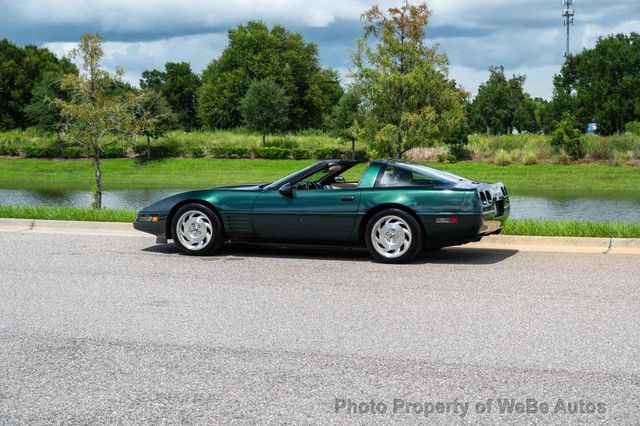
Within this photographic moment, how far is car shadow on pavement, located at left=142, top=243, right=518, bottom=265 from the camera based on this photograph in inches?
408

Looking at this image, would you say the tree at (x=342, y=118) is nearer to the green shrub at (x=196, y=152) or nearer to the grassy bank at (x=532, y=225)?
the green shrub at (x=196, y=152)

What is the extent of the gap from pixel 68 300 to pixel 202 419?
372cm

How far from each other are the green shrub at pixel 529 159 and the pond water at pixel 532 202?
949cm

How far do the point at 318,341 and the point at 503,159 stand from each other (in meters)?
42.0

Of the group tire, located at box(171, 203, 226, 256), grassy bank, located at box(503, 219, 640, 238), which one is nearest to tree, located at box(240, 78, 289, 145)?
grassy bank, located at box(503, 219, 640, 238)

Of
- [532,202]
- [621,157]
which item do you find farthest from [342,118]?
[532,202]

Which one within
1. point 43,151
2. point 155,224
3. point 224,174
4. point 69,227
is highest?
point 43,151

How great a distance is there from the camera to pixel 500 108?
244ft

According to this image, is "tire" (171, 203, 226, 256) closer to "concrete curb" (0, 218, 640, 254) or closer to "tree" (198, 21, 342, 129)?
"concrete curb" (0, 218, 640, 254)

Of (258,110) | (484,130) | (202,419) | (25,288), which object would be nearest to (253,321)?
(202,419)

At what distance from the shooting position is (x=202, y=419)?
4410mm

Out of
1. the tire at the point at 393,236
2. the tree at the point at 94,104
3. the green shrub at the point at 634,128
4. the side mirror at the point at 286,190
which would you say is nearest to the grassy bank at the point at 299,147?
the green shrub at the point at 634,128

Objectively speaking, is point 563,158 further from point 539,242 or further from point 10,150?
point 539,242

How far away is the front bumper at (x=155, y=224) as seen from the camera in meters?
11.0
